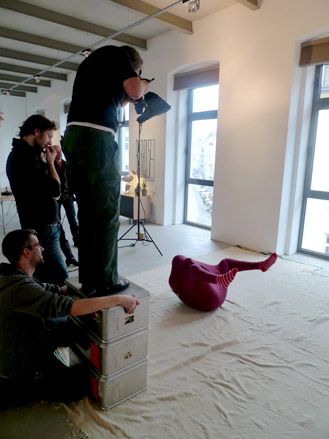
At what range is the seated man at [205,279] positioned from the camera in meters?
2.40

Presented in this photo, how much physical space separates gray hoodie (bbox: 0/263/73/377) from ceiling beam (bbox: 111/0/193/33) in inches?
139

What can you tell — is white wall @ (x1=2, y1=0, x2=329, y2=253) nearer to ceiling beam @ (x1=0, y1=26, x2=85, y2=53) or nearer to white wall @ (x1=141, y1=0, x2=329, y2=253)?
white wall @ (x1=141, y1=0, x2=329, y2=253)

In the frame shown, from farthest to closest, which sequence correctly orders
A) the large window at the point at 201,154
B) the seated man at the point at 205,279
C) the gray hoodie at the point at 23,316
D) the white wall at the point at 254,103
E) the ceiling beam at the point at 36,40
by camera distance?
the large window at the point at 201,154, the ceiling beam at the point at 36,40, the white wall at the point at 254,103, the seated man at the point at 205,279, the gray hoodie at the point at 23,316

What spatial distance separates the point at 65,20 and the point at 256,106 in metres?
2.89

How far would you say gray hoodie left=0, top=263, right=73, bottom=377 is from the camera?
1.30 metres

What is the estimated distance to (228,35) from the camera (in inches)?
159

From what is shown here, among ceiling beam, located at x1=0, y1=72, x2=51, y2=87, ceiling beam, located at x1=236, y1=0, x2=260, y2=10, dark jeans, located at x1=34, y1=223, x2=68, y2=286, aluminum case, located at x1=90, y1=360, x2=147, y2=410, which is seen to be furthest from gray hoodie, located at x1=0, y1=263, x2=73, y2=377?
ceiling beam, located at x1=0, y1=72, x2=51, y2=87

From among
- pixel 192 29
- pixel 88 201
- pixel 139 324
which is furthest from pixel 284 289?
pixel 192 29

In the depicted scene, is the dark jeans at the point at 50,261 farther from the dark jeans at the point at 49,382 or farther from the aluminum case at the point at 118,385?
the aluminum case at the point at 118,385

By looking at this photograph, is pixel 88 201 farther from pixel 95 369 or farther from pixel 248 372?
pixel 248 372

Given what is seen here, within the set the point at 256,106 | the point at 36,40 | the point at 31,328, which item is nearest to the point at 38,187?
the point at 31,328

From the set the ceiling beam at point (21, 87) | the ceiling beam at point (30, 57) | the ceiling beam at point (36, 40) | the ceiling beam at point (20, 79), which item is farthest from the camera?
the ceiling beam at point (21, 87)

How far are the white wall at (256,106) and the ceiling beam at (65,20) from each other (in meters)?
0.65

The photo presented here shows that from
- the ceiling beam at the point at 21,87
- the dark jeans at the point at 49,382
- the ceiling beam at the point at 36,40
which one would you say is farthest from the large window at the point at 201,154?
the ceiling beam at the point at 21,87
